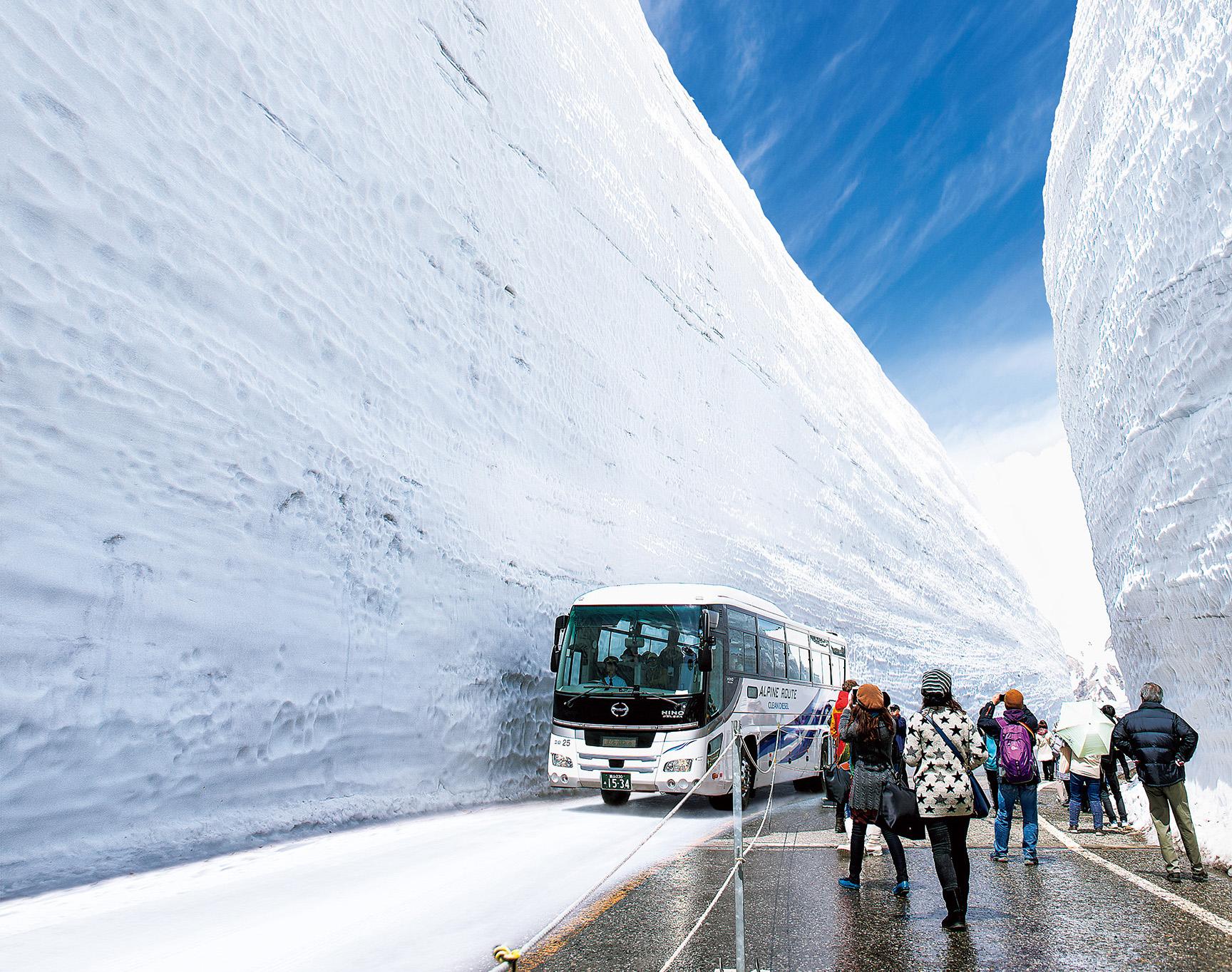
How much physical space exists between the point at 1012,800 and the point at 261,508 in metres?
7.12

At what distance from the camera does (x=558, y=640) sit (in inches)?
396

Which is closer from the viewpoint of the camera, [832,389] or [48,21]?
[48,21]

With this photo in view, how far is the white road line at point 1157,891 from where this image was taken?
438cm

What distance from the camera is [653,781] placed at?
351 inches

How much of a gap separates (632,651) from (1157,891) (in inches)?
219

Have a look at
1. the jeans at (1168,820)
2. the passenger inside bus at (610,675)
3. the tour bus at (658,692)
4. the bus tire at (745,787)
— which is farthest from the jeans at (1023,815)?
the passenger inside bus at (610,675)

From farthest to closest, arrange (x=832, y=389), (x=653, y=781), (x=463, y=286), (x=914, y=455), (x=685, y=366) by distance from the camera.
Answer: (x=914, y=455), (x=832, y=389), (x=685, y=366), (x=463, y=286), (x=653, y=781)

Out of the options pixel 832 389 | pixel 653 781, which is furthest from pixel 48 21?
pixel 832 389

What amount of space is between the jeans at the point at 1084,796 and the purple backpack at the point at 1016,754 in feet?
7.25

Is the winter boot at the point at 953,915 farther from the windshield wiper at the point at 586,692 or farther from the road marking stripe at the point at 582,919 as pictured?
the windshield wiper at the point at 586,692

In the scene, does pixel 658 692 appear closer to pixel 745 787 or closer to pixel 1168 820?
pixel 745 787

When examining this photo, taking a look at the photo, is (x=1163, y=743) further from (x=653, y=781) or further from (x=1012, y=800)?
(x=653, y=781)

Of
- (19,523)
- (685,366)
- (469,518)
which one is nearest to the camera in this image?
(19,523)

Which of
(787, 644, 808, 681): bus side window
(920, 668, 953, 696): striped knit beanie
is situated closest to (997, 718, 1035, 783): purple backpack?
(920, 668, 953, 696): striped knit beanie
